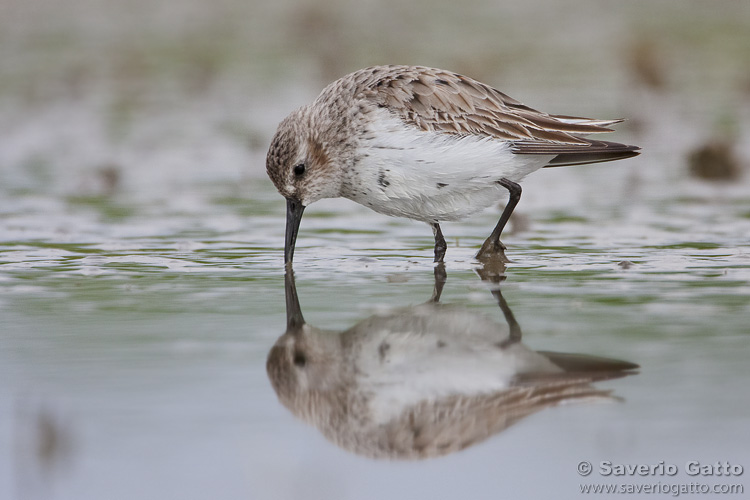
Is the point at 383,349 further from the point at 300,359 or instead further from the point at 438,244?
the point at 438,244

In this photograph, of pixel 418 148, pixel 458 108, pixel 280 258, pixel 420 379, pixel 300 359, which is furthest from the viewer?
pixel 280 258

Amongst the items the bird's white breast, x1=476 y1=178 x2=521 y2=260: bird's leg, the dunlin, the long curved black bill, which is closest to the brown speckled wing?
the dunlin

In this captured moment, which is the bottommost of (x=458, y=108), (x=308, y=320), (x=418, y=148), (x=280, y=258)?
(x=308, y=320)

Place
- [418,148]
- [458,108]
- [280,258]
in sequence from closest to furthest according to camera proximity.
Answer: [418,148], [458,108], [280,258]

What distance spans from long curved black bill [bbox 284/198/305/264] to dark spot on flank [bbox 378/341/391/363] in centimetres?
250

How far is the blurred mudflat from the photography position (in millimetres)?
4375

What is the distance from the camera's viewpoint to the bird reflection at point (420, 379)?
181 inches

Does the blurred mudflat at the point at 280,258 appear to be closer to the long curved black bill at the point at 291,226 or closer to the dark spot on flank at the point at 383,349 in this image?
the long curved black bill at the point at 291,226

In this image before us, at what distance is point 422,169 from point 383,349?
7.94 feet

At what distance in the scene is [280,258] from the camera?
332 inches

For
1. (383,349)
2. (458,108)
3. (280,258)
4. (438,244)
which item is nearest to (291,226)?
(280,258)

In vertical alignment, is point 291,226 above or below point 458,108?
below

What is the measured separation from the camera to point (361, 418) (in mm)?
4730

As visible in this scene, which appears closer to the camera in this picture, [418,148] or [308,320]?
[308,320]
